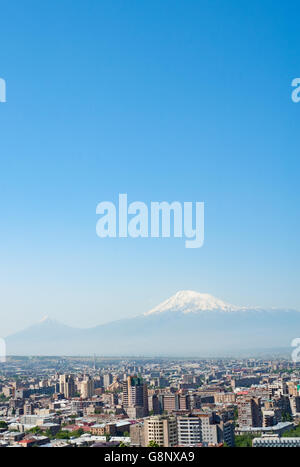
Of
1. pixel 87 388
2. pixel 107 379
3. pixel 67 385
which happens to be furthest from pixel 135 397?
pixel 107 379

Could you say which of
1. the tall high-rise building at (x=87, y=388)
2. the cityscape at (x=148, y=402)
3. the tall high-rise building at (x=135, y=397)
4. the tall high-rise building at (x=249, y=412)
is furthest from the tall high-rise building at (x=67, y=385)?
the tall high-rise building at (x=249, y=412)

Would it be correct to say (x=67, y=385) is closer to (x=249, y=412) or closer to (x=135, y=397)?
(x=135, y=397)

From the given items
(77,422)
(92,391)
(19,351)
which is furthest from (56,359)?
(77,422)

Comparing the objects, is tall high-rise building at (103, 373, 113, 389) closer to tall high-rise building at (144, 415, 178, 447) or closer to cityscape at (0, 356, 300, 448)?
cityscape at (0, 356, 300, 448)

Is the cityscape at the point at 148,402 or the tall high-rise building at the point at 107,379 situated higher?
the cityscape at the point at 148,402

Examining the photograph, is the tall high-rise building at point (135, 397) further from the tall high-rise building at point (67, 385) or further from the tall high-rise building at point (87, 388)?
the tall high-rise building at point (67, 385)

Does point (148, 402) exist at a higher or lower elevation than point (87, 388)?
higher
